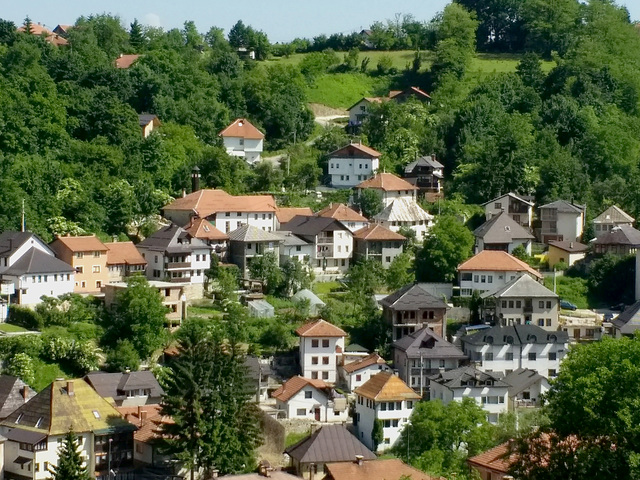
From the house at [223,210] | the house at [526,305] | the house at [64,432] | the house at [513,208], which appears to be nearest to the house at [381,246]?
the house at [223,210]

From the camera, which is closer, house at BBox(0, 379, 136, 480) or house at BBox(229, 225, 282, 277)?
house at BBox(0, 379, 136, 480)

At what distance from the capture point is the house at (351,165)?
214 feet

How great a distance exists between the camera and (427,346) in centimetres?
5034

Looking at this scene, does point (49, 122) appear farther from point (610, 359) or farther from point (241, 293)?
point (610, 359)

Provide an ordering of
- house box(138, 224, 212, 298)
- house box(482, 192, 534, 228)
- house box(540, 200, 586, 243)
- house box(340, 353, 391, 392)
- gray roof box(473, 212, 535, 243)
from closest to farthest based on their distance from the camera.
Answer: house box(340, 353, 391, 392) → house box(138, 224, 212, 298) → gray roof box(473, 212, 535, 243) → house box(540, 200, 586, 243) → house box(482, 192, 534, 228)

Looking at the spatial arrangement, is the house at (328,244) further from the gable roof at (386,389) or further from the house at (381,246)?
the gable roof at (386,389)

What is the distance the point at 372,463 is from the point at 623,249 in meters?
20.0

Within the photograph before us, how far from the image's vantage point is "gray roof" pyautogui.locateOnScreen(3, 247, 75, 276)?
163 ft

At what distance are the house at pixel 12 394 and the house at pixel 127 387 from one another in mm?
2054

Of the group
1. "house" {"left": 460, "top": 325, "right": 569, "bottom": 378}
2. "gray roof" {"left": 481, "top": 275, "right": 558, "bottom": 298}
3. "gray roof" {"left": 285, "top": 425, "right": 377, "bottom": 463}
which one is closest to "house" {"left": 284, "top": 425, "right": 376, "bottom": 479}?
"gray roof" {"left": 285, "top": 425, "right": 377, "bottom": 463}

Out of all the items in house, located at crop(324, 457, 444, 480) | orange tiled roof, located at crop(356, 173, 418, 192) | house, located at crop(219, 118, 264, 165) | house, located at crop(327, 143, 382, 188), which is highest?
house, located at crop(219, 118, 264, 165)

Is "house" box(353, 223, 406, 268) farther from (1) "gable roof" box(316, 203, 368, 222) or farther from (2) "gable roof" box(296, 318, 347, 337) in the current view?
(2) "gable roof" box(296, 318, 347, 337)

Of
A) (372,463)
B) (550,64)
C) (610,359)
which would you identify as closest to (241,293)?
(372,463)

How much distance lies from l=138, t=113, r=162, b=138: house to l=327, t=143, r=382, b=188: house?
752 cm
